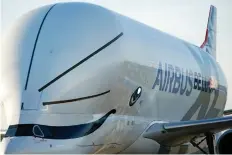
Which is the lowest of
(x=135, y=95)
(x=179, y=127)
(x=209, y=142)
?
(x=209, y=142)

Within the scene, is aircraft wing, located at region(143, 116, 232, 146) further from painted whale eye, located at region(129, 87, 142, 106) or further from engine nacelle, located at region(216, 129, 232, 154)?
engine nacelle, located at region(216, 129, 232, 154)

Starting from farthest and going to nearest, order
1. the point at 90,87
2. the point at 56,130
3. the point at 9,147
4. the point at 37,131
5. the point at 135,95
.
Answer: the point at 135,95, the point at 90,87, the point at 56,130, the point at 37,131, the point at 9,147

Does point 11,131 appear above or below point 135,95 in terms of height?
below

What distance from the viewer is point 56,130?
7.92m

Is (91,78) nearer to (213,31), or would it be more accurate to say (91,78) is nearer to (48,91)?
(48,91)

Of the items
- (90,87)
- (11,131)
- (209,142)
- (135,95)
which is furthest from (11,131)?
(209,142)

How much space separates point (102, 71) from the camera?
28.5 feet

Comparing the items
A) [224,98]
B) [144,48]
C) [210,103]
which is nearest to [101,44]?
[144,48]

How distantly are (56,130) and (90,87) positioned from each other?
98 centimetres

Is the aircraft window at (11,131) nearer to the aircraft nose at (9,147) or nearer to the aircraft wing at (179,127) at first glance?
the aircraft nose at (9,147)

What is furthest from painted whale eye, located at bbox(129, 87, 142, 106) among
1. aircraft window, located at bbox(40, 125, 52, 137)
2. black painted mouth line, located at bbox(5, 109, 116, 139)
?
aircraft window, located at bbox(40, 125, 52, 137)

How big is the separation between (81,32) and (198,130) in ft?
12.0

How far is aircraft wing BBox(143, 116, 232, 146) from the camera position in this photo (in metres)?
10.3

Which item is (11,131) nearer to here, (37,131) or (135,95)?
(37,131)
